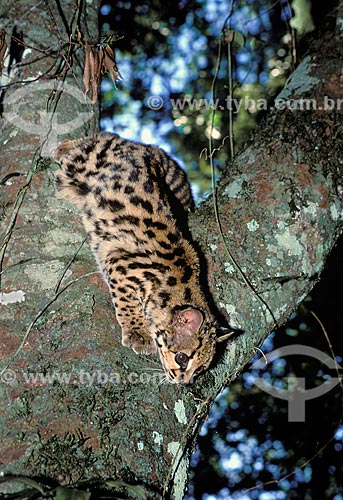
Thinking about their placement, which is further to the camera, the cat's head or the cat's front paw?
the cat's head

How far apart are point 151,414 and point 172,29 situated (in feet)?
22.5

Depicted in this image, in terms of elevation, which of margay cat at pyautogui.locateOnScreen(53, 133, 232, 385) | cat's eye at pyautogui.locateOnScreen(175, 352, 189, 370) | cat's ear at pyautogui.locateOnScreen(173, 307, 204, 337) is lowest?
cat's eye at pyautogui.locateOnScreen(175, 352, 189, 370)

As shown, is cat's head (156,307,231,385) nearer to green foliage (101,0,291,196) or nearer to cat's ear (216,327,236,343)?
cat's ear (216,327,236,343)

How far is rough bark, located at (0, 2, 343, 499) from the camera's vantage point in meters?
2.15

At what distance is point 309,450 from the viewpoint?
7.31 m

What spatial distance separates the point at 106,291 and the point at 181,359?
2.12ft

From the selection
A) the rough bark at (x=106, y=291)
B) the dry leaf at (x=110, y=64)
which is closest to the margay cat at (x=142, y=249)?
the rough bark at (x=106, y=291)

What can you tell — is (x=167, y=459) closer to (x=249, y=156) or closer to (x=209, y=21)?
(x=249, y=156)

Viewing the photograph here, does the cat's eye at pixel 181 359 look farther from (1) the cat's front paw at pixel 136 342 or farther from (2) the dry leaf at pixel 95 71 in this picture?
(2) the dry leaf at pixel 95 71

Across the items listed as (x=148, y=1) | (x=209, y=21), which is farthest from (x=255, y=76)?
(x=148, y=1)

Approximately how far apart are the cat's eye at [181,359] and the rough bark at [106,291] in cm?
16

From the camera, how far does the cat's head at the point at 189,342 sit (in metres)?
2.99

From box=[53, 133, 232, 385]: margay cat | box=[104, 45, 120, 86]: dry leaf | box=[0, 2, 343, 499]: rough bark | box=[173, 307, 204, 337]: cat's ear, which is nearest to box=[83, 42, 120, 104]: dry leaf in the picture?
box=[104, 45, 120, 86]: dry leaf

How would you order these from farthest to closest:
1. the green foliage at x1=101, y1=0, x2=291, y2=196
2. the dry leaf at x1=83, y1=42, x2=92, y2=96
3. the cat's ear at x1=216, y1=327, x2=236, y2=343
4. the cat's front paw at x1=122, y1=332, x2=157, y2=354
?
the green foliage at x1=101, y1=0, x2=291, y2=196 → the dry leaf at x1=83, y1=42, x2=92, y2=96 → the cat's ear at x1=216, y1=327, x2=236, y2=343 → the cat's front paw at x1=122, y1=332, x2=157, y2=354
